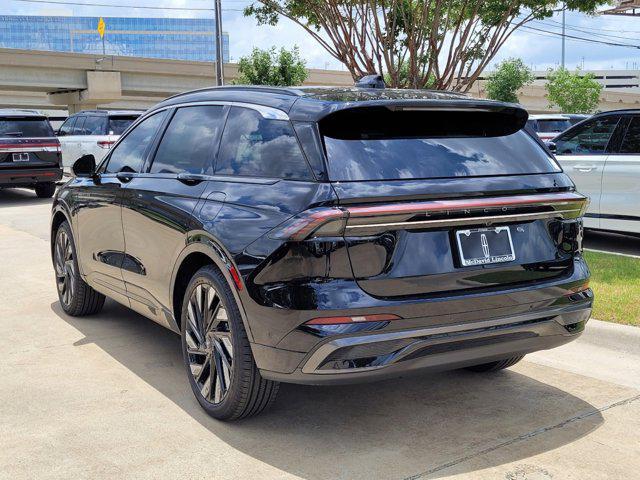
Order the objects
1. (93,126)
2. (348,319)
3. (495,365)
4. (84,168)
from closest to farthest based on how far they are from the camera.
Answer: (348,319) → (495,365) → (84,168) → (93,126)

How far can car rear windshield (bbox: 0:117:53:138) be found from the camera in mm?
15922

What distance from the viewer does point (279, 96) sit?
4250 mm

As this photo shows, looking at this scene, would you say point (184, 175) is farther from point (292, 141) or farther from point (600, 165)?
point (600, 165)

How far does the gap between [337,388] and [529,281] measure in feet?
4.72

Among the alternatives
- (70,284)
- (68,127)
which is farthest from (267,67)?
(70,284)

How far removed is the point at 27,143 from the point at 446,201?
14117mm

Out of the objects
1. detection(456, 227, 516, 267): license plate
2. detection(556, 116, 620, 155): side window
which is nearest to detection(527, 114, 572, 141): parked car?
detection(556, 116, 620, 155): side window

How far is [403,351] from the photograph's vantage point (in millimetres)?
3607

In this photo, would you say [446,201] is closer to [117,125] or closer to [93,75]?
[117,125]

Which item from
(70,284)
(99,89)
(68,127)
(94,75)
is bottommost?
(70,284)

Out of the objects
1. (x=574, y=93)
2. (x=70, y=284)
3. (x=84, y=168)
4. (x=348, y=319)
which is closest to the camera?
(x=348, y=319)

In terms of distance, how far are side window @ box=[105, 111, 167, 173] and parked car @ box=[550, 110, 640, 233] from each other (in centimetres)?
609

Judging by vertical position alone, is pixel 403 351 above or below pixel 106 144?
above

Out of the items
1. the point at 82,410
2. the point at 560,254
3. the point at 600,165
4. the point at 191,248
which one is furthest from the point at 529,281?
the point at 600,165
